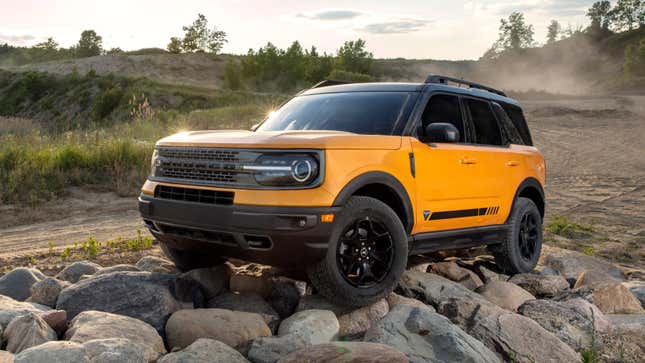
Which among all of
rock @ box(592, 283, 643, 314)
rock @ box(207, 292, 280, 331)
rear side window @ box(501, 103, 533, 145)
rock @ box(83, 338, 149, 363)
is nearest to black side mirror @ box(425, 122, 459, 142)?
rock @ box(207, 292, 280, 331)

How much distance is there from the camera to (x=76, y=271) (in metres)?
6.59

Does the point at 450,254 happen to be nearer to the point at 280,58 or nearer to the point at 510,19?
the point at 280,58

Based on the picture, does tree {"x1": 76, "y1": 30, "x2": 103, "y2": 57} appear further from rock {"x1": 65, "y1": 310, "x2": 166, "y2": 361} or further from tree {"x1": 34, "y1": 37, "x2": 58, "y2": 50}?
rock {"x1": 65, "y1": 310, "x2": 166, "y2": 361}

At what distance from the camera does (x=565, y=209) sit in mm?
13836

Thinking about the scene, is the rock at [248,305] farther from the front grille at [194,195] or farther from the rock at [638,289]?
the rock at [638,289]

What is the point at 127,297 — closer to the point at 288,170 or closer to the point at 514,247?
the point at 288,170

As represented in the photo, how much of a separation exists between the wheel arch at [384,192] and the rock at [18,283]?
124 inches

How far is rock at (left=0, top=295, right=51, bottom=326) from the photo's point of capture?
16.0 feet

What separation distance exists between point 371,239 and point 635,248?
7036 millimetres

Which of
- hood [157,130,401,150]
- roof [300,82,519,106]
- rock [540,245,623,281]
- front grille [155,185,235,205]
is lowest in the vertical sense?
rock [540,245,623,281]

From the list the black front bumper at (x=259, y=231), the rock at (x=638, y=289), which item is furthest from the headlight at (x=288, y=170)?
the rock at (x=638, y=289)

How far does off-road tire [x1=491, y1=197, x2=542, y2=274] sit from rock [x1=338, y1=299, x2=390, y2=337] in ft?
7.73

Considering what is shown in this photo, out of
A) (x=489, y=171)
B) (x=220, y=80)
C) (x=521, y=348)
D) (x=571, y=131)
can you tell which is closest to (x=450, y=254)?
(x=489, y=171)

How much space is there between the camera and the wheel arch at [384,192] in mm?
5055
